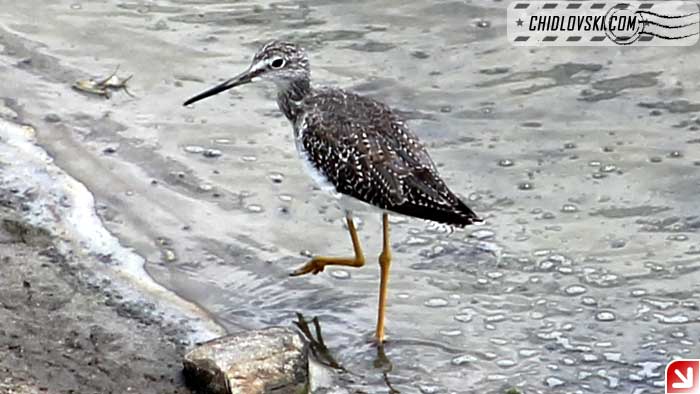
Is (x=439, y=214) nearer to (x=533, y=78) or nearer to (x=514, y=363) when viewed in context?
(x=514, y=363)

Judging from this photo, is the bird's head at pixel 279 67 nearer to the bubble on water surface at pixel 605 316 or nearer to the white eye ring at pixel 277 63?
the white eye ring at pixel 277 63

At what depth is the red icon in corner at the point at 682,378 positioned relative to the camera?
18.6ft

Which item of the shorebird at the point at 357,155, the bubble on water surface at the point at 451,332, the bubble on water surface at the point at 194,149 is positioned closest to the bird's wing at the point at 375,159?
the shorebird at the point at 357,155

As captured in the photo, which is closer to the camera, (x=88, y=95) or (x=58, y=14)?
(x=88, y=95)

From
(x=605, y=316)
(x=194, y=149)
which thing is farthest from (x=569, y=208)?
(x=194, y=149)

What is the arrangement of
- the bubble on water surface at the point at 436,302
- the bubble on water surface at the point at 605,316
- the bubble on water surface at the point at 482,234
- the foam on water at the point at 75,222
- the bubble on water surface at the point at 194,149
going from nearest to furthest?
1. the foam on water at the point at 75,222
2. the bubble on water surface at the point at 605,316
3. the bubble on water surface at the point at 436,302
4. the bubble on water surface at the point at 482,234
5. the bubble on water surface at the point at 194,149

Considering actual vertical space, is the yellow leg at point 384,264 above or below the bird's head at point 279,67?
below

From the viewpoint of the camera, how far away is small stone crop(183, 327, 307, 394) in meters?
5.40

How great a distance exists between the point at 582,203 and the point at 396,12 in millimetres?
3019

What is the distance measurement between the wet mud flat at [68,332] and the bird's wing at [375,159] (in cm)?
113

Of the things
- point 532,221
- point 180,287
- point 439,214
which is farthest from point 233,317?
point 532,221

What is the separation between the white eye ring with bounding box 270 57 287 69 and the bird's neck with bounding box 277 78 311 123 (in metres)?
0.09

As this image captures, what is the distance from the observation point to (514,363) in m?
6.15

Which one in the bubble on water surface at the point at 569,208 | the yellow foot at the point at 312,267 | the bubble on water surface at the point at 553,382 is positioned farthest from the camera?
the bubble on water surface at the point at 569,208
